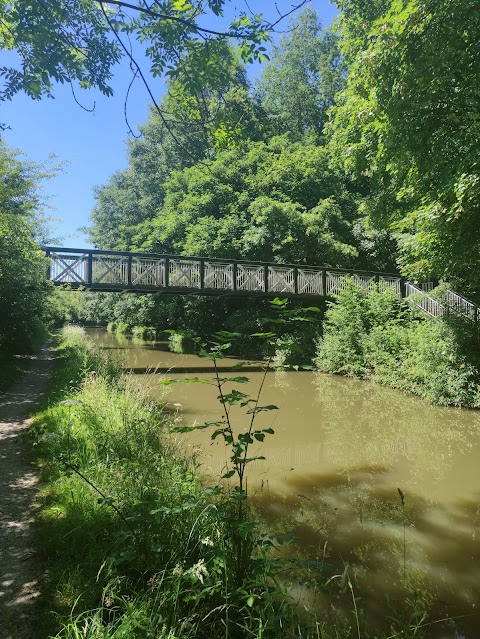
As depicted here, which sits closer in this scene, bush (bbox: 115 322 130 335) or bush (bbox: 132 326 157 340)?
bush (bbox: 132 326 157 340)

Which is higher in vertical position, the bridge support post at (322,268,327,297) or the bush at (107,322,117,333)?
the bridge support post at (322,268,327,297)

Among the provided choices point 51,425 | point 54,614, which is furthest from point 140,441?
point 54,614

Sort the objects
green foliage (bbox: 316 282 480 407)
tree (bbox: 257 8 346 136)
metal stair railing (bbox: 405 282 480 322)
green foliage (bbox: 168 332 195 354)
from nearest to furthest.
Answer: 1. green foliage (bbox: 316 282 480 407)
2. metal stair railing (bbox: 405 282 480 322)
3. green foliage (bbox: 168 332 195 354)
4. tree (bbox: 257 8 346 136)

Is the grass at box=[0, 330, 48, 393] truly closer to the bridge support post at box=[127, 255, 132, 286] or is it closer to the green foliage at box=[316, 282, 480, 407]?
the bridge support post at box=[127, 255, 132, 286]

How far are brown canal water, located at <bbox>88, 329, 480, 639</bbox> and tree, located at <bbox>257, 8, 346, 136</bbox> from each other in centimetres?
2631

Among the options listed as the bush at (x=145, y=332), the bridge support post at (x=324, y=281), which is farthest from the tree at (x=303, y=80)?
the bush at (x=145, y=332)

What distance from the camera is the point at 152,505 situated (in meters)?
3.11

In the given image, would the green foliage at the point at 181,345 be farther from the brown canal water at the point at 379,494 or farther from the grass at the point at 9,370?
the brown canal water at the point at 379,494

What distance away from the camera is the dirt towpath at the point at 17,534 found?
235cm

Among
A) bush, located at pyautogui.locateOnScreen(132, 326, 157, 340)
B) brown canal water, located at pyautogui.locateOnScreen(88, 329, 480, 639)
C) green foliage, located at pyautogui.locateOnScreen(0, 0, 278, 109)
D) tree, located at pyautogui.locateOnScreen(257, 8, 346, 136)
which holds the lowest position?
brown canal water, located at pyautogui.locateOnScreen(88, 329, 480, 639)

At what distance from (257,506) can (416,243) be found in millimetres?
7792

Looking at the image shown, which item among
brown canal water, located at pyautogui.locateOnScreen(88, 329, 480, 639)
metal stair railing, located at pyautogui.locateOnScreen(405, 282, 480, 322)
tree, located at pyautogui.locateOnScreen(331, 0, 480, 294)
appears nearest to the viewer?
brown canal water, located at pyautogui.locateOnScreen(88, 329, 480, 639)

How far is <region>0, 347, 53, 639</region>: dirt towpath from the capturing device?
92.7 inches

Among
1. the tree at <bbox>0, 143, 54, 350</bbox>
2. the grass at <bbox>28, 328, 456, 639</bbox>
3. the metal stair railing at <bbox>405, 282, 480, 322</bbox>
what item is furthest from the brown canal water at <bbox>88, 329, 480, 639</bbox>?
the tree at <bbox>0, 143, 54, 350</bbox>
